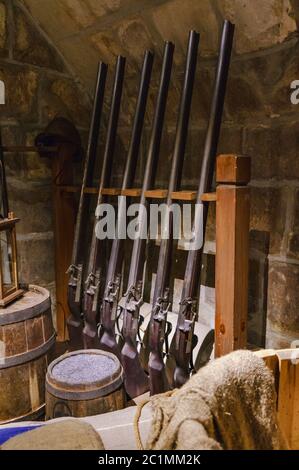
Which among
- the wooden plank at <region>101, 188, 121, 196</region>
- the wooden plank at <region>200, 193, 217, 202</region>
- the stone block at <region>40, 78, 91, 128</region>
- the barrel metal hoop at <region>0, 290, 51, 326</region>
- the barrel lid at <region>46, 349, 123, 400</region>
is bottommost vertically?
the barrel lid at <region>46, 349, 123, 400</region>

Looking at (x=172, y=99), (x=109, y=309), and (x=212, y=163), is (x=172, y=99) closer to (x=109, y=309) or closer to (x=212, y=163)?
(x=212, y=163)

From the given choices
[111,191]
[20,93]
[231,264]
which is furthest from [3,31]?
[231,264]

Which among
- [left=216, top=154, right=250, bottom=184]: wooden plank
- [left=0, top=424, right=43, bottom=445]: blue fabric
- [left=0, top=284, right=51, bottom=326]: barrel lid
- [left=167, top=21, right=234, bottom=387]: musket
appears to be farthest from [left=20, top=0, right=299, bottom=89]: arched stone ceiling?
[left=0, top=424, right=43, bottom=445]: blue fabric

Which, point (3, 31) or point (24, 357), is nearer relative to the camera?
point (24, 357)

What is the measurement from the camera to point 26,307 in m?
1.50

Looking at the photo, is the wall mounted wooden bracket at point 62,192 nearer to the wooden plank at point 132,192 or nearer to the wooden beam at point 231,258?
the wooden plank at point 132,192

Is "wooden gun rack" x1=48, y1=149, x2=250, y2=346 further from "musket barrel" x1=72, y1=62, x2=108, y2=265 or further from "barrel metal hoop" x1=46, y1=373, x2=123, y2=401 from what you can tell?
"musket barrel" x1=72, y1=62, x2=108, y2=265

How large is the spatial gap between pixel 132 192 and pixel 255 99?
23.4 inches

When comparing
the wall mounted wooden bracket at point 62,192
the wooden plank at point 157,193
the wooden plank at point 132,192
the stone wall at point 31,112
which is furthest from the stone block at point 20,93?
the wooden plank at point 157,193

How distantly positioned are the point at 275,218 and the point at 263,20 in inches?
25.8

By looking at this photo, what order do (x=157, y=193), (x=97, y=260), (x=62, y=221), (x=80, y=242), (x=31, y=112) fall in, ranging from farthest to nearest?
(x=62, y=221), (x=31, y=112), (x=80, y=242), (x=97, y=260), (x=157, y=193)

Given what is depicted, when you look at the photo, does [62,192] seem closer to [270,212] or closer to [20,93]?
[20,93]

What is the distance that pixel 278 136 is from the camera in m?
1.48

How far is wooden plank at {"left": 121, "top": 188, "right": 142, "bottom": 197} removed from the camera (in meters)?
1.73
